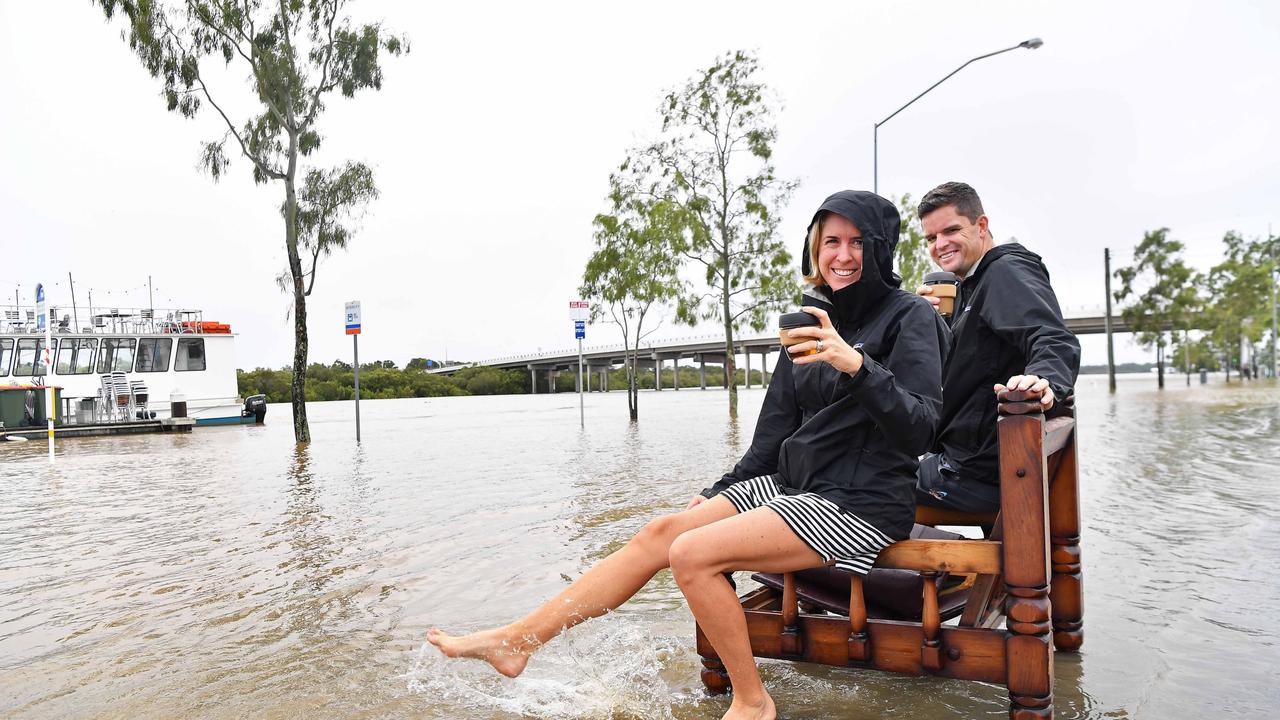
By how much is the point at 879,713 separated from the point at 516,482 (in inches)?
302

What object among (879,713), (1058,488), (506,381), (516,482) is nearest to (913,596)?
(879,713)

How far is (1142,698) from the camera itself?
112 inches

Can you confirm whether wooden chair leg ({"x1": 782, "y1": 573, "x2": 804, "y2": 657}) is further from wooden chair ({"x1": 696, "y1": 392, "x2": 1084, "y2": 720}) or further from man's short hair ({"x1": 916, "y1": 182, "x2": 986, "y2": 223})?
man's short hair ({"x1": 916, "y1": 182, "x2": 986, "y2": 223})

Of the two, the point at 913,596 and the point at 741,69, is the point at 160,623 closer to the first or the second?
the point at 913,596

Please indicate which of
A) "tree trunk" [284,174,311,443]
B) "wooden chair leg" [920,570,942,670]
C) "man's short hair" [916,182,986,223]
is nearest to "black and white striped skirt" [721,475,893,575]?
"wooden chair leg" [920,570,942,670]

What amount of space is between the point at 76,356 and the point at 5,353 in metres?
2.06

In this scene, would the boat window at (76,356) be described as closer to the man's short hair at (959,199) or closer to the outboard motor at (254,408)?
the outboard motor at (254,408)

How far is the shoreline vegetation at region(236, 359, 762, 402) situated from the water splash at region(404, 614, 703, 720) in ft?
186

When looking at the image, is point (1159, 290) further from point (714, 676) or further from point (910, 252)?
point (714, 676)

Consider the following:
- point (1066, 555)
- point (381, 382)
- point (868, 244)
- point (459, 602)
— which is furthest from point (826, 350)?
point (381, 382)

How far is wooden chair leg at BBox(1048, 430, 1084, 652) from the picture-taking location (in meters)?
3.06

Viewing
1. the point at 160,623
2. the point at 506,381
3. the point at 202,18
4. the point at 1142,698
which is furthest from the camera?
the point at 506,381

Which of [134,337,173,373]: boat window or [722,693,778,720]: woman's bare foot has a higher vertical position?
[134,337,173,373]: boat window

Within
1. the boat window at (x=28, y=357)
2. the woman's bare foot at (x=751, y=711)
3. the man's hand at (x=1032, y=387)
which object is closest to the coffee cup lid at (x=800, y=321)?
the man's hand at (x=1032, y=387)
